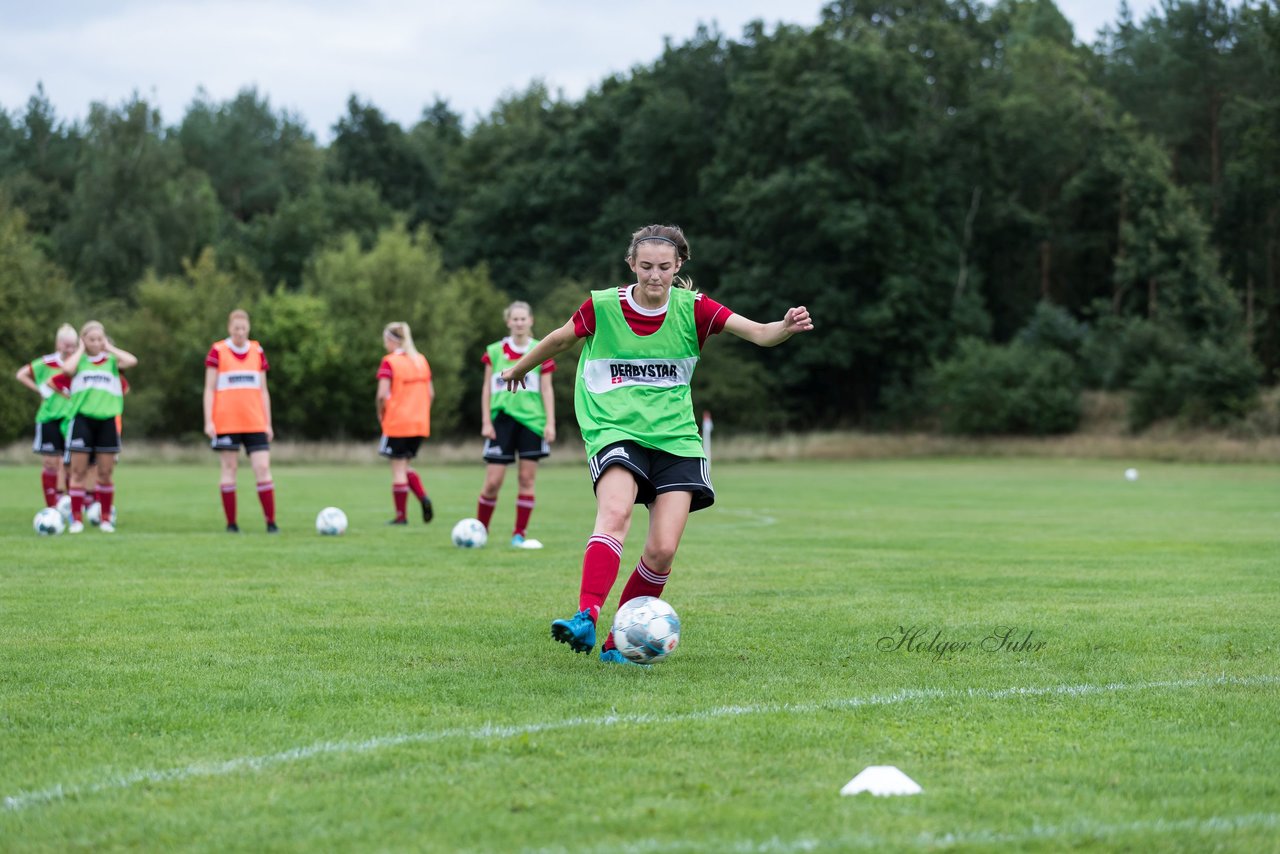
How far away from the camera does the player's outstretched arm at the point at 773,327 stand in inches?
260

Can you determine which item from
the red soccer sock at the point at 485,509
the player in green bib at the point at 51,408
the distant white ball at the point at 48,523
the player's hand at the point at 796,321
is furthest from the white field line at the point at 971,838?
the player in green bib at the point at 51,408

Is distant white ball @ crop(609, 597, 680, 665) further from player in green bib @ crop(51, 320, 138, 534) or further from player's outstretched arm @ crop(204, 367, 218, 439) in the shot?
player in green bib @ crop(51, 320, 138, 534)

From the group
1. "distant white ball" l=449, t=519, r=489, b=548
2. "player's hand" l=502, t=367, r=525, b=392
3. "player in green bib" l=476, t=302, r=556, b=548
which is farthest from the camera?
"player in green bib" l=476, t=302, r=556, b=548

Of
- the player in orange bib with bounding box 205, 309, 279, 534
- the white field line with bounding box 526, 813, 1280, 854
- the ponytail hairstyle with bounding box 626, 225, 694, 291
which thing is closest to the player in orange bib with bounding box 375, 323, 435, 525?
the player in orange bib with bounding box 205, 309, 279, 534

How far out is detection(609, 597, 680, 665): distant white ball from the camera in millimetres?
6465

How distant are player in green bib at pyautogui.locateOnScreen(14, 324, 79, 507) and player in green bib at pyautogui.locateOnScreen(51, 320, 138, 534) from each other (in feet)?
1.39

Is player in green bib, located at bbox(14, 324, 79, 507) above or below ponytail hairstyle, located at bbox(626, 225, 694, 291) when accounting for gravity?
below

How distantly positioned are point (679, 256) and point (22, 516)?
1301cm

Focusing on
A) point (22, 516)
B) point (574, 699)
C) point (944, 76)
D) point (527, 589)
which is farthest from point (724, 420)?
point (574, 699)

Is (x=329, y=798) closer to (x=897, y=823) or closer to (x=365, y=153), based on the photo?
(x=897, y=823)

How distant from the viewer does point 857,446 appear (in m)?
51.8

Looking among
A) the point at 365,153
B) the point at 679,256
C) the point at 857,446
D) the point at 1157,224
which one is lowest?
the point at 857,446

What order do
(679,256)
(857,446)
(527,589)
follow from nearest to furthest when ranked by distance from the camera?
(679,256) < (527,589) < (857,446)

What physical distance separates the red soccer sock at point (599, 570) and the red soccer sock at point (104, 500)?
10.2 meters
